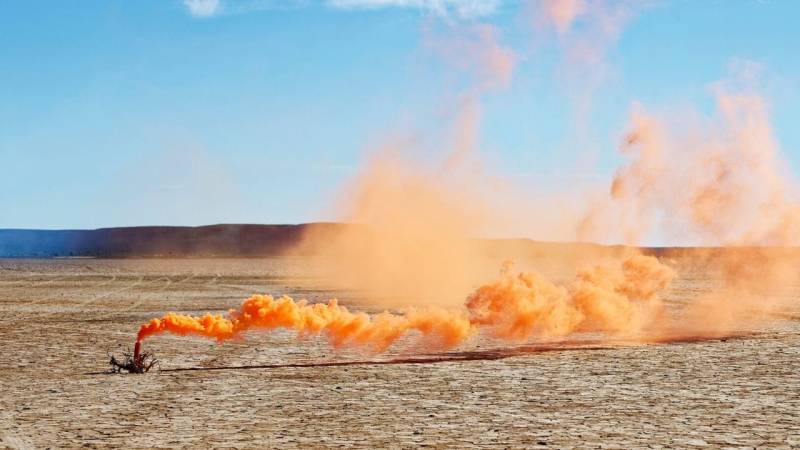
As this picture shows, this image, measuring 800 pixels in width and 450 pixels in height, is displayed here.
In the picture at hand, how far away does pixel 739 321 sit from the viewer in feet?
116

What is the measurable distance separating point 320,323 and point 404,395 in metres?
7.97

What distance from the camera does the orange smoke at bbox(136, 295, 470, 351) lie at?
23719 millimetres

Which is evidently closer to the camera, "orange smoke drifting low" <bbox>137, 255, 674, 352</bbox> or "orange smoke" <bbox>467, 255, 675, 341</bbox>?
"orange smoke drifting low" <bbox>137, 255, 674, 352</bbox>

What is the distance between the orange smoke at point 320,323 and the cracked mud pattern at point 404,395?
2.10 ft

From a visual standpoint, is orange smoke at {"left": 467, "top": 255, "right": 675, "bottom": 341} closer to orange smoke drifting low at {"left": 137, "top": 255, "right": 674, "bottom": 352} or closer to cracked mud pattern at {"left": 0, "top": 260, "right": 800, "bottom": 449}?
orange smoke drifting low at {"left": 137, "top": 255, "right": 674, "bottom": 352}

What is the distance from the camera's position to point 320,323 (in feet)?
84.7

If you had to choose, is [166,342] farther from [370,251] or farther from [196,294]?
[370,251]

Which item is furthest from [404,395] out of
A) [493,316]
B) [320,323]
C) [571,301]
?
[571,301]

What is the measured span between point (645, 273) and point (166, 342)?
50.7ft

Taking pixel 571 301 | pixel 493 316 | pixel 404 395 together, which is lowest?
pixel 404 395

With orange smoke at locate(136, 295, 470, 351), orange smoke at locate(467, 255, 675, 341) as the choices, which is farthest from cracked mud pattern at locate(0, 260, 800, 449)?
orange smoke at locate(467, 255, 675, 341)

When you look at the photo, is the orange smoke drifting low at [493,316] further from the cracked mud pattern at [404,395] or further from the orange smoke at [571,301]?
the cracked mud pattern at [404,395]

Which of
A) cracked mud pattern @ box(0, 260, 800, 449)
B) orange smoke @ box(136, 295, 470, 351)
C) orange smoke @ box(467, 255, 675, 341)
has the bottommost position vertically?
cracked mud pattern @ box(0, 260, 800, 449)

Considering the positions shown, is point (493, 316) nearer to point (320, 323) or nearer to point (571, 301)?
point (571, 301)
